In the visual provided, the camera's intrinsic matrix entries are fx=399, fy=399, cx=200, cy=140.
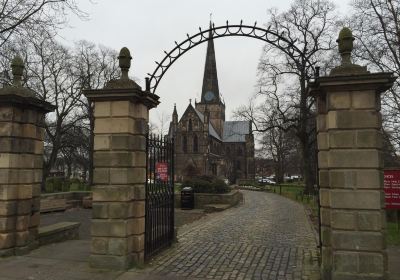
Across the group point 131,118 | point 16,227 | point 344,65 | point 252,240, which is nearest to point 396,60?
point 252,240

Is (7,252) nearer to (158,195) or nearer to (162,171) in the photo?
(158,195)

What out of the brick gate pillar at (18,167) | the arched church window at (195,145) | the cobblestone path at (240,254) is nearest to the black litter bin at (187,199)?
the cobblestone path at (240,254)

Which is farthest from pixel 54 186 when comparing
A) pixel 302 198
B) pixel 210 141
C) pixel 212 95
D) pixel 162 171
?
pixel 212 95

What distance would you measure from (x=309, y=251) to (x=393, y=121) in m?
14.0

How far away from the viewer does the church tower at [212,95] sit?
89.1 m

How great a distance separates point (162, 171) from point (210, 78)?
8133 centimetres

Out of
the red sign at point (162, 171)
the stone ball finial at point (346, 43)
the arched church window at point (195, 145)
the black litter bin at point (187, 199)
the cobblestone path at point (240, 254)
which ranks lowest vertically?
the cobblestone path at point (240, 254)

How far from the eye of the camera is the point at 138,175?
791 cm

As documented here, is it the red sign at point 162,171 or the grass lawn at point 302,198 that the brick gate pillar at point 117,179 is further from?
the grass lawn at point 302,198

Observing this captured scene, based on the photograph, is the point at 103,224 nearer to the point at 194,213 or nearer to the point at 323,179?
the point at 323,179

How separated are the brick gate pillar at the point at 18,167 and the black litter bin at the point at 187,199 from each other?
46.4 ft

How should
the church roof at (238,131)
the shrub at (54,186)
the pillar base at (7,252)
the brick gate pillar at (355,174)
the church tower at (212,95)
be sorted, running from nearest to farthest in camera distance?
the brick gate pillar at (355,174) → the pillar base at (7,252) → the shrub at (54,186) → the church tower at (212,95) → the church roof at (238,131)

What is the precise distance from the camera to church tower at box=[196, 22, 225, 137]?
89.1 m

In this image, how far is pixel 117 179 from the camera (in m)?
7.64
